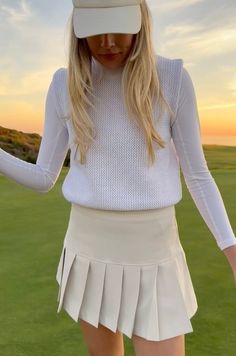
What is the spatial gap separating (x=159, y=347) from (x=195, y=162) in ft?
1.51

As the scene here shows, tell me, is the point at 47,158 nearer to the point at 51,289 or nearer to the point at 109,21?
the point at 109,21

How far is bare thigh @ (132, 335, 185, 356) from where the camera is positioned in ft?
4.93

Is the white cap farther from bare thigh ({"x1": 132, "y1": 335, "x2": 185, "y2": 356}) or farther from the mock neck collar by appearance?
bare thigh ({"x1": 132, "y1": 335, "x2": 185, "y2": 356})

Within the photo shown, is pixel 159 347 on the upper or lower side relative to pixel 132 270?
lower

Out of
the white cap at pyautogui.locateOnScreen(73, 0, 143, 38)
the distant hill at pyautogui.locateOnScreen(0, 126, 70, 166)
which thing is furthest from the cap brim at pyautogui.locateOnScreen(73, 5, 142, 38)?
the distant hill at pyautogui.locateOnScreen(0, 126, 70, 166)

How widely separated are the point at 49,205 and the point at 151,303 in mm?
4155

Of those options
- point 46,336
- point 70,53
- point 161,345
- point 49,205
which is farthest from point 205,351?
point 49,205

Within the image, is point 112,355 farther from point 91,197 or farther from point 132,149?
point 132,149

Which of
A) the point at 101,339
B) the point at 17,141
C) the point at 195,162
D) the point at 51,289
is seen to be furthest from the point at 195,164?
the point at 17,141

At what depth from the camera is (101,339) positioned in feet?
5.39

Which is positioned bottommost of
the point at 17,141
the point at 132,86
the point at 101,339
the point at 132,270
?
the point at 17,141

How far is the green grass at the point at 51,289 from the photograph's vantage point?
8.25 feet

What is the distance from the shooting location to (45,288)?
3195 mm

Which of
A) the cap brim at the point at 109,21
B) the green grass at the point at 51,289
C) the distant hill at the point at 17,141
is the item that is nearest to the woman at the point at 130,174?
the cap brim at the point at 109,21
